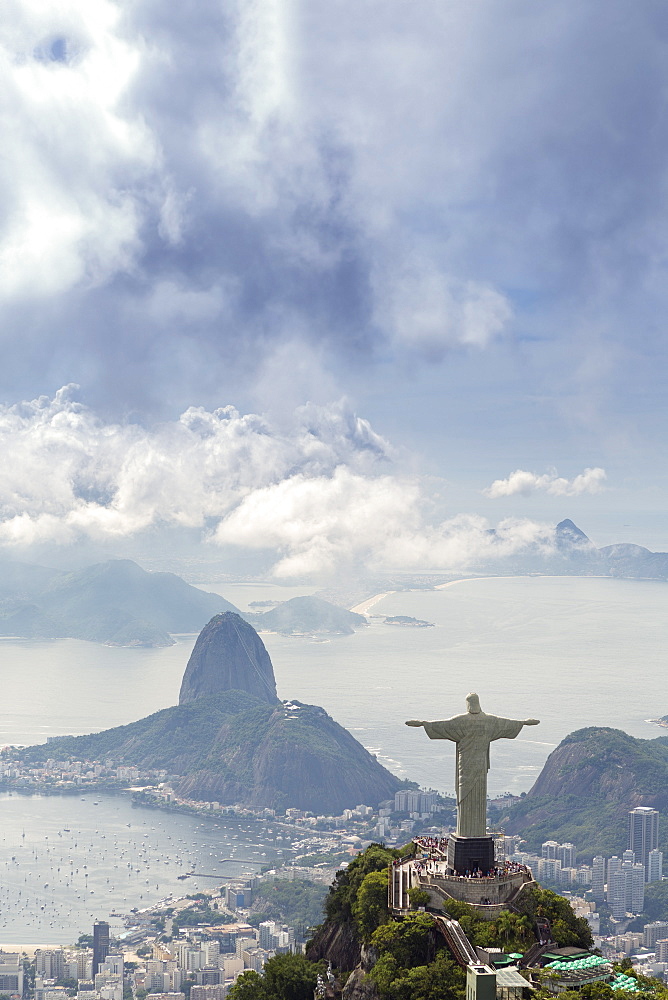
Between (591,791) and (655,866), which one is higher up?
(591,791)

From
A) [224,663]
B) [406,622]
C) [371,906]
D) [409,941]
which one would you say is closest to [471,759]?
[371,906]

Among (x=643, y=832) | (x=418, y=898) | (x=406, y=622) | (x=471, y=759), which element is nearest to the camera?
(x=418, y=898)

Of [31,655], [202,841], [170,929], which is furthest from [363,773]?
[31,655]

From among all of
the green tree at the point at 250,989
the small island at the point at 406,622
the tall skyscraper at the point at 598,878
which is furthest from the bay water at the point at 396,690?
the green tree at the point at 250,989

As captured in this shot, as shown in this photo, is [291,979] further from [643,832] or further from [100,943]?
[643,832]

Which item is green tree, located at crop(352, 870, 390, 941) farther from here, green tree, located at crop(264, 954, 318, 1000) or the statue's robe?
the statue's robe

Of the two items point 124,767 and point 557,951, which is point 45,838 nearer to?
point 124,767

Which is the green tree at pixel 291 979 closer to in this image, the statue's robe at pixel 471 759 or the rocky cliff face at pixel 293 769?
the statue's robe at pixel 471 759

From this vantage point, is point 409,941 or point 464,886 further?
point 464,886
